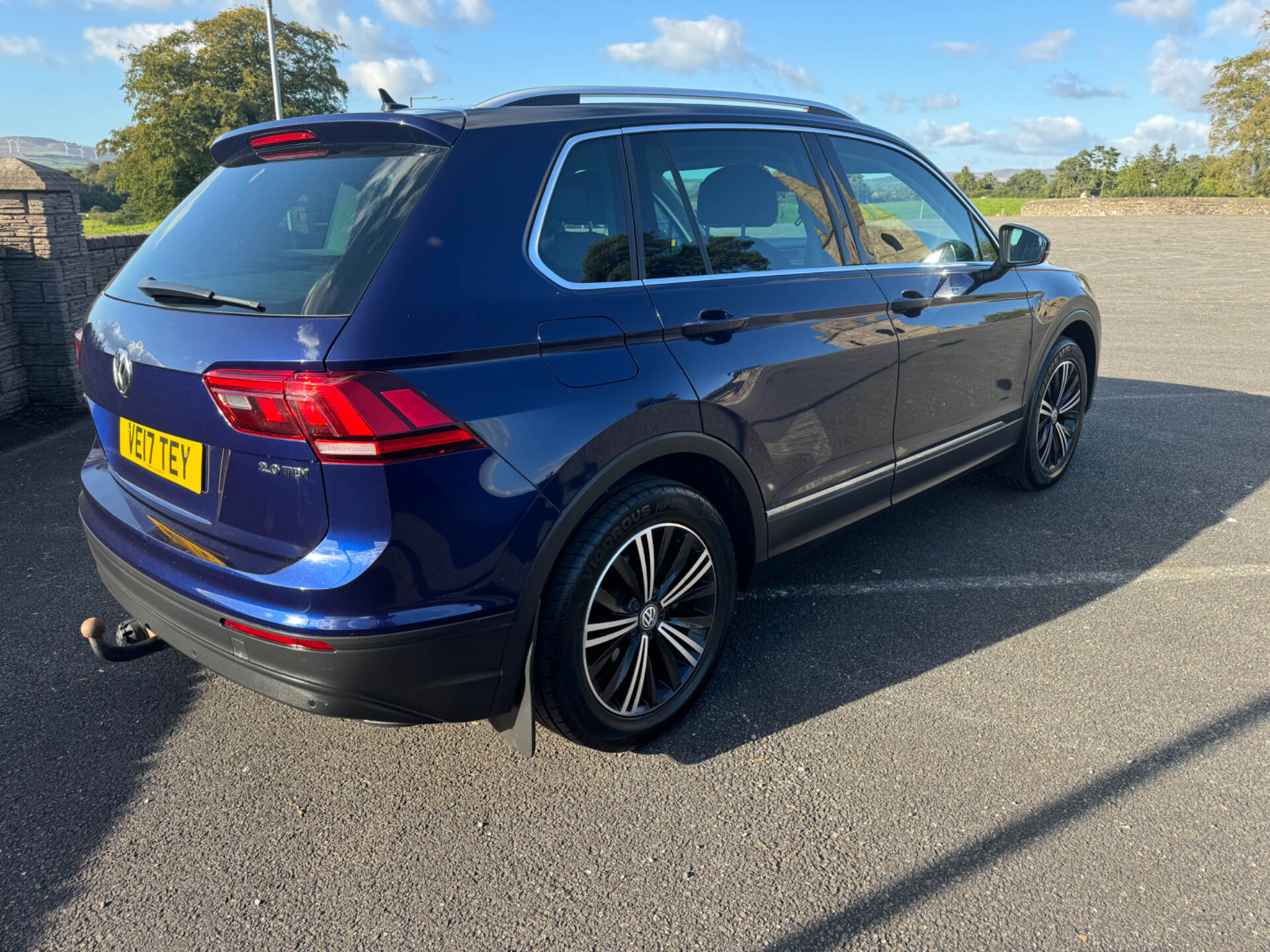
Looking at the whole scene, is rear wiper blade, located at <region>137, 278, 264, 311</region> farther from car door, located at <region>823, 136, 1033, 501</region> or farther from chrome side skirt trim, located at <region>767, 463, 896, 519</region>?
car door, located at <region>823, 136, 1033, 501</region>

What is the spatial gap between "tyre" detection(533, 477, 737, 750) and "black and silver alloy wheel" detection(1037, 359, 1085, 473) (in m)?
2.76

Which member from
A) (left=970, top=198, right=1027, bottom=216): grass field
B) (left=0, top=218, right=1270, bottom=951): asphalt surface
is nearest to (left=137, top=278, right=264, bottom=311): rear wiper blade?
(left=0, top=218, right=1270, bottom=951): asphalt surface

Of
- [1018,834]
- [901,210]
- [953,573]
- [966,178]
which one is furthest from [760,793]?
[966,178]

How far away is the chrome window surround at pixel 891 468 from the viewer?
10.3 ft

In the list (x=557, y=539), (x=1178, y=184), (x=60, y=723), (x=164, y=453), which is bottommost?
(x=60, y=723)

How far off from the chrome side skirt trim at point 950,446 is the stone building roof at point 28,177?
6.36 meters

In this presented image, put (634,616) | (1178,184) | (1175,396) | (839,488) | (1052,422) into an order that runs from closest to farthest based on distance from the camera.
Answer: (634,616)
(839,488)
(1052,422)
(1175,396)
(1178,184)

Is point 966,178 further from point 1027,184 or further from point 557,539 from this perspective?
point 557,539

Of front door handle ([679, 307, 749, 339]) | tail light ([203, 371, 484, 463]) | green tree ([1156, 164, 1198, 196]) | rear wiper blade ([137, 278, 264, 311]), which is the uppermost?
green tree ([1156, 164, 1198, 196])

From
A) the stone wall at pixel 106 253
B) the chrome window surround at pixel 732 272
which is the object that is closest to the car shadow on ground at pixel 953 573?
the chrome window surround at pixel 732 272

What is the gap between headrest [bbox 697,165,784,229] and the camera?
290cm

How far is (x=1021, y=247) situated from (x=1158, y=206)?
157ft

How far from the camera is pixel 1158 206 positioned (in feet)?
144

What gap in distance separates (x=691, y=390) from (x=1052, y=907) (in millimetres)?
1610
